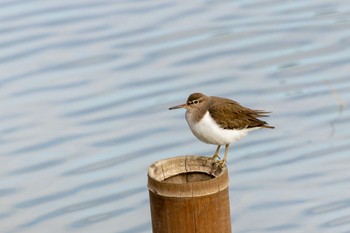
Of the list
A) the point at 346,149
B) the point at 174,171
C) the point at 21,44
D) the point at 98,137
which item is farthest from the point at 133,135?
the point at 174,171

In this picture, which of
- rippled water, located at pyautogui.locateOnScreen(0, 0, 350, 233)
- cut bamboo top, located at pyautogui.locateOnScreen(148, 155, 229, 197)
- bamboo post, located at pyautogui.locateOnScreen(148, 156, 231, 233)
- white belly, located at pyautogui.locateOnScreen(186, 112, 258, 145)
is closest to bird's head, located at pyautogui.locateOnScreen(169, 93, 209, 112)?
white belly, located at pyautogui.locateOnScreen(186, 112, 258, 145)

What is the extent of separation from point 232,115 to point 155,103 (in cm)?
604

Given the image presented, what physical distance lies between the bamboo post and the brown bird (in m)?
1.90

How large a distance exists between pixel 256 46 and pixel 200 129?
8398 mm

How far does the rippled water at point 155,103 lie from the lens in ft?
44.4

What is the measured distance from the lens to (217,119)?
394 inches

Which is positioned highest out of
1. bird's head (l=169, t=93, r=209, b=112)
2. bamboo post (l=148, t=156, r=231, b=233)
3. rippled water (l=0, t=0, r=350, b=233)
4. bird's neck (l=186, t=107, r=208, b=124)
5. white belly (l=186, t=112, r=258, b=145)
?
rippled water (l=0, t=0, r=350, b=233)

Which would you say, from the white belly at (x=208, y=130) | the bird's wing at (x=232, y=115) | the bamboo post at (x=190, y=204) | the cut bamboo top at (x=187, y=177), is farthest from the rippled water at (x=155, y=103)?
the bamboo post at (x=190, y=204)

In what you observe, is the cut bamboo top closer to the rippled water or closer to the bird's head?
the bird's head

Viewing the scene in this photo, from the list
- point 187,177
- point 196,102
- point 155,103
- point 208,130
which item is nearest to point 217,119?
point 208,130

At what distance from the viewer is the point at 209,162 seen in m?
8.10

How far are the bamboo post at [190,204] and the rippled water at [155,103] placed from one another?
5041 mm

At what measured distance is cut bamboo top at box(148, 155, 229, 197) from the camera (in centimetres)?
769

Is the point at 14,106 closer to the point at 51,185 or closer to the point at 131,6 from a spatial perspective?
the point at 51,185
